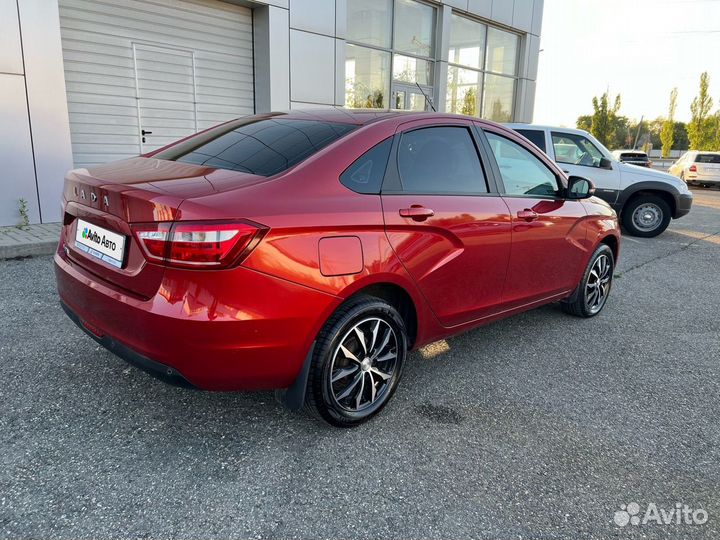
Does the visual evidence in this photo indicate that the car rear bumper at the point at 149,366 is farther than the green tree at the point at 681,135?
No

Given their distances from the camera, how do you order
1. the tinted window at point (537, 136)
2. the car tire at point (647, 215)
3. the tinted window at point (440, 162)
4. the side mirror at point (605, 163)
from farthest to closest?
1. the car tire at point (647, 215)
2. the side mirror at point (605, 163)
3. the tinted window at point (537, 136)
4. the tinted window at point (440, 162)

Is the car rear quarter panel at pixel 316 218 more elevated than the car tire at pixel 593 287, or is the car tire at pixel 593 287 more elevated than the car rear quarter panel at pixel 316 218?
Answer: the car rear quarter panel at pixel 316 218

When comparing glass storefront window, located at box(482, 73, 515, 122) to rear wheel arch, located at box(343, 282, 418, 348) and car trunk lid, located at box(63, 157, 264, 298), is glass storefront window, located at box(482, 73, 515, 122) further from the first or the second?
car trunk lid, located at box(63, 157, 264, 298)

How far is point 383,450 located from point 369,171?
1.40 metres

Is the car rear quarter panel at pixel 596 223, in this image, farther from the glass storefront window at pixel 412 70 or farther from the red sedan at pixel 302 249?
the glass storefront window at pixel 412 70

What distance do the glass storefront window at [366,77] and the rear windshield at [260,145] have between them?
869 centimetres

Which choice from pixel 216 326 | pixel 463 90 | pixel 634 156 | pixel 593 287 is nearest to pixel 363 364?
pixel 216 326

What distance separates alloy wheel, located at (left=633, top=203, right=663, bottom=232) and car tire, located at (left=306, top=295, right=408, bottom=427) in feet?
28.3

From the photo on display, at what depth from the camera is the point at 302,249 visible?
236cm

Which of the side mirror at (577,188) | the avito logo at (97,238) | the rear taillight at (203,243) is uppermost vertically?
the side mirror at (577,188)

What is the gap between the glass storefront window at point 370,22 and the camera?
37.7 ft

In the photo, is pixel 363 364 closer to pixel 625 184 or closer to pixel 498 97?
pixel 625 184

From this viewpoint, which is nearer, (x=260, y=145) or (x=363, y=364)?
(x=363, y=364)

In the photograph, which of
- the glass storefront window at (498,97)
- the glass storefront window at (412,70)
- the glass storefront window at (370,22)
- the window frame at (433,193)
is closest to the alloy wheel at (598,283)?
the window frame at (433,193)
